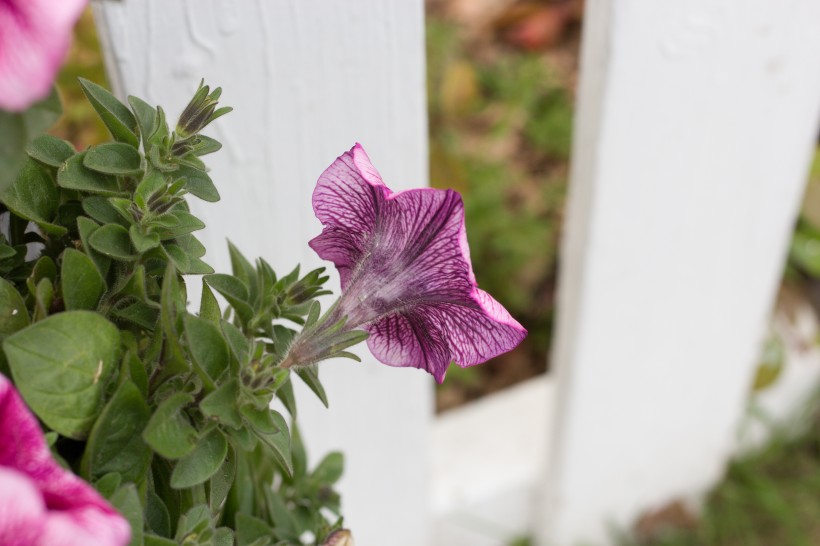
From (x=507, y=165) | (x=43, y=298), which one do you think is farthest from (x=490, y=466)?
(x=43, y=298)

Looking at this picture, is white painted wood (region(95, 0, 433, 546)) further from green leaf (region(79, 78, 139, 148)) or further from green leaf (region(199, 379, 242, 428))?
green leaf (region(199, 379, 242, 428))

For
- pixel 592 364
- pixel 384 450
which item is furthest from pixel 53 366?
pixel 592 364

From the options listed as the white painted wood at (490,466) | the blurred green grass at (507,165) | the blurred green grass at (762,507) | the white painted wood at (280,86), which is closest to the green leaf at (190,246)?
the white painted wood at (280,86)

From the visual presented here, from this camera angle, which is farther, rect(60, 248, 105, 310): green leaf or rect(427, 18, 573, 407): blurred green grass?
rect(427, 18, 573, 407): blurred green grass

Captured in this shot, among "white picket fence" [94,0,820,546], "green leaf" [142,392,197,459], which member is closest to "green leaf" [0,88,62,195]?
"green leaf" [142,392,197,459]

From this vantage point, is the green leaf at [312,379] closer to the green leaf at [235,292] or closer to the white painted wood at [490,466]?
the green leaf at [235,292]

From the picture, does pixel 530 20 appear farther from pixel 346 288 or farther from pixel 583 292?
pixel 346 288

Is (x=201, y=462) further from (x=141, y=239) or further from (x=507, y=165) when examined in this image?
(x=507, y=165)
